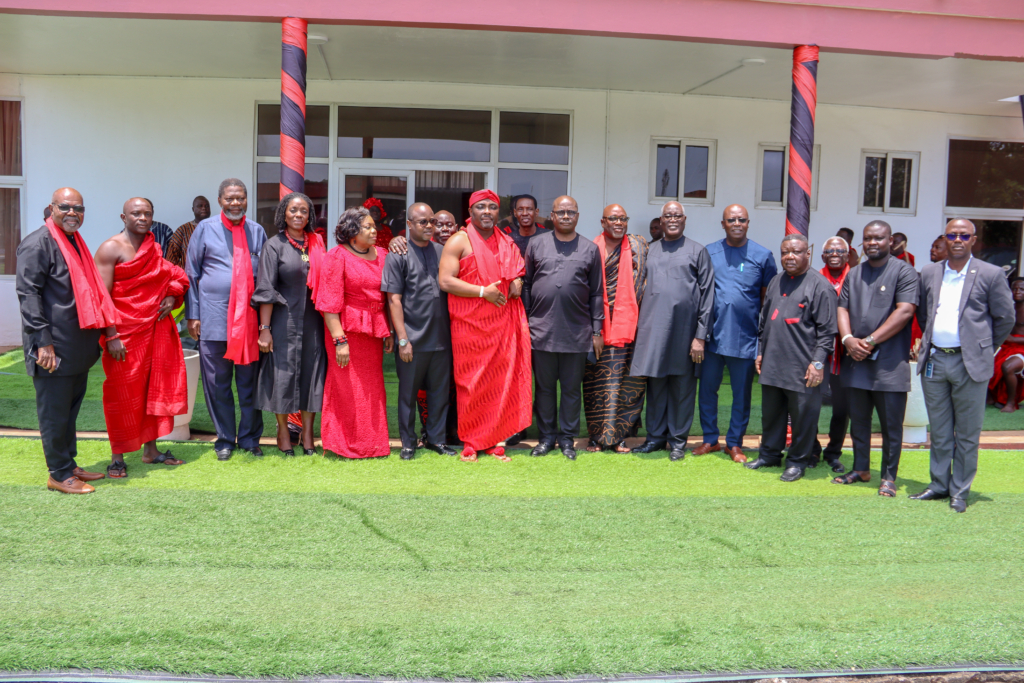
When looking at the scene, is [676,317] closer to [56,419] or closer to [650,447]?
[650,447]

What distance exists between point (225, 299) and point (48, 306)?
3.70 feet

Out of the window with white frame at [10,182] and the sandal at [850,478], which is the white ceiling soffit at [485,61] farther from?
the sandal at [850,478]

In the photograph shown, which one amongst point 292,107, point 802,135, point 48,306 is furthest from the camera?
point 802,135

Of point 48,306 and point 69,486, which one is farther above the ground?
point 48,306

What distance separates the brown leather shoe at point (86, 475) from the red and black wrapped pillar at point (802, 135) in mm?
6073

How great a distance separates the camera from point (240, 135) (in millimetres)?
10023

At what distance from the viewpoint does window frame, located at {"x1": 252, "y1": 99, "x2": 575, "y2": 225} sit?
10078mm

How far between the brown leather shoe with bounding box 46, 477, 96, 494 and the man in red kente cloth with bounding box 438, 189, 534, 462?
2.46 m

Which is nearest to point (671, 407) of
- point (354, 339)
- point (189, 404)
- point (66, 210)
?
point (354, 339)

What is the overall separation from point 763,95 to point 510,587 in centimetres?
876

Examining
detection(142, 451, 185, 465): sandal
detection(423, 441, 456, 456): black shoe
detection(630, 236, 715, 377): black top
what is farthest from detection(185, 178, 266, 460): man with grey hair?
detection(630, 236, 715, 377): black top

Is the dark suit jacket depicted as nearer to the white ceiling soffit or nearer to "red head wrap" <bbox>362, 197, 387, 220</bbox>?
the white ceiling soffit

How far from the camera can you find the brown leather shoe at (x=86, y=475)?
4.96 m

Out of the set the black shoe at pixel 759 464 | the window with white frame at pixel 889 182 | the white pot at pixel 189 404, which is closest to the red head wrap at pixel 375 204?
the white pot at pixel 189 404
